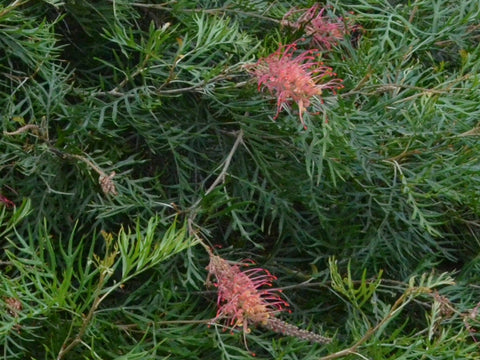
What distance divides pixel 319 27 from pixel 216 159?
34 centimetres

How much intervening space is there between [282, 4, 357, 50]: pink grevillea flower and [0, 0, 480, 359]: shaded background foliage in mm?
35

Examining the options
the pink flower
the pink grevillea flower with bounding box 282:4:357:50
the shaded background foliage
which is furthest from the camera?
the pink grevillea flower with bounding box 282:4:357:50

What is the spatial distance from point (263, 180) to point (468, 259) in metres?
0.50

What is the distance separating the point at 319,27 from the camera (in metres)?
1.55

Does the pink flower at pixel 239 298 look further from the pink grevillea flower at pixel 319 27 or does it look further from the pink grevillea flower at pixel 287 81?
the pink grevillea flower at pixel 319 27

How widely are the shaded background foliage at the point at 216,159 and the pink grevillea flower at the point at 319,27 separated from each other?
0.11 feet

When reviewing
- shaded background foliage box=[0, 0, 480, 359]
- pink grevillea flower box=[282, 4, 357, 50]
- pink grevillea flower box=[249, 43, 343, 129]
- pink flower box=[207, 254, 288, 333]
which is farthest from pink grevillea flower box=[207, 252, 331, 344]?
pink grevillea flower box=[282, 4, 357, 50]

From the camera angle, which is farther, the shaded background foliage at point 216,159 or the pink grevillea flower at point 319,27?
the pink grevillea flower at point 319,27

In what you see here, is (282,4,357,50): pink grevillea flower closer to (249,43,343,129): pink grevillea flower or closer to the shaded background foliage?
the shaded background foliage

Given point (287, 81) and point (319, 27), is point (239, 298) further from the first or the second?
point (319, 27)

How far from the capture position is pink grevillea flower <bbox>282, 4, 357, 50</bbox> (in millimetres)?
1541

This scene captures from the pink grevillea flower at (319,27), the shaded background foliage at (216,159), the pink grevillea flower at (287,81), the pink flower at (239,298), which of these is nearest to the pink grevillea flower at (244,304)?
the pink flower at (239,298)

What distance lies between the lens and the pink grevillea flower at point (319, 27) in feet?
Result: 5.06

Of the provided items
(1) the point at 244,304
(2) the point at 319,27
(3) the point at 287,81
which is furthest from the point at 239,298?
(2) the point at 319,27
